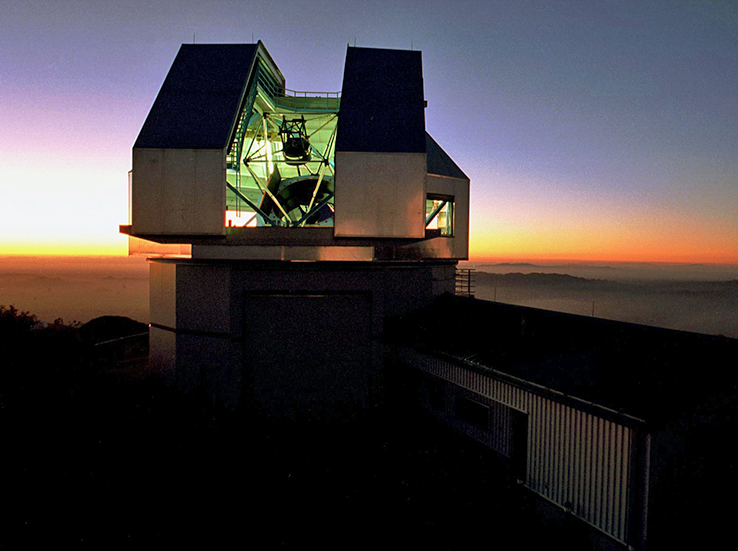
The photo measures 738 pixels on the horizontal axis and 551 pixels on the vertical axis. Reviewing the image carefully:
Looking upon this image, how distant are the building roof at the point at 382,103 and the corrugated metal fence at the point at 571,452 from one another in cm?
706

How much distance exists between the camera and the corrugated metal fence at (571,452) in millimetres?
6602

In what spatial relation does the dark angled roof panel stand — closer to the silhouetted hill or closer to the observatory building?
the observatory building

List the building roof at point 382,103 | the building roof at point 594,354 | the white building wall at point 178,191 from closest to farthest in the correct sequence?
the building roof at point 594,354, the white building wall at point 178,191, the building roof at point 382,103

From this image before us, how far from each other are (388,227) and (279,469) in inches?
272

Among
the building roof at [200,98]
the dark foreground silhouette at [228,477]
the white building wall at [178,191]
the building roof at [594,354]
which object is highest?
the building roof at [200,98]

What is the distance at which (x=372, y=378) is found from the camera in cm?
1270

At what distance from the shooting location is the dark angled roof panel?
64.0ft

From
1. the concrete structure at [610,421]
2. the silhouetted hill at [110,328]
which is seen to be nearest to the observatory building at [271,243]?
the concrete structure at [610,421]

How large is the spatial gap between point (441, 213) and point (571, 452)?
1471cm

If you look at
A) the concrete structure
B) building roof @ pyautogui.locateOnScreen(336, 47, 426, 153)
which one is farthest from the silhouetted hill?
the concrete structure

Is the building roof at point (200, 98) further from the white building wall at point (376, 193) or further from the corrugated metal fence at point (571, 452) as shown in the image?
the corrugated metal fence at point (571, 452)

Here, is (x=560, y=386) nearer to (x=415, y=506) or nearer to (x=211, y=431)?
(x=415, y=506)

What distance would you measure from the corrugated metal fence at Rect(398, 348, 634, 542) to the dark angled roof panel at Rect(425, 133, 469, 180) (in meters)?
12.6

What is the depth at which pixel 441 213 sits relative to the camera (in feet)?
67.3
